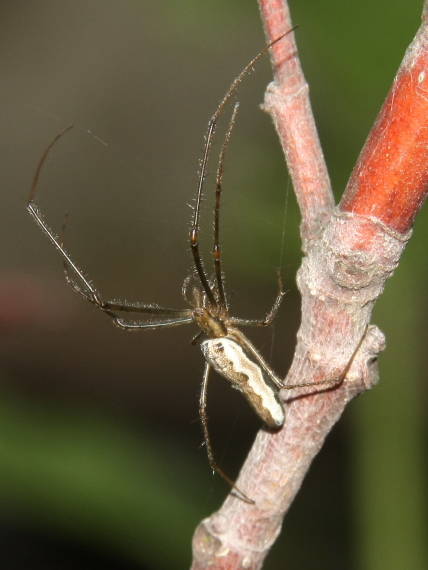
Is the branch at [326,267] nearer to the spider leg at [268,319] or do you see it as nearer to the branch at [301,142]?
the branch at [301,142]

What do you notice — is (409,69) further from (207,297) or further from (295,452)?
(207,297)

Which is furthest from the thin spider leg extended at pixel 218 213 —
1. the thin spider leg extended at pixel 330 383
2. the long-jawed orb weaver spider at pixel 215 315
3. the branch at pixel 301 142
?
the thin spider leg extended at pixel 330 383

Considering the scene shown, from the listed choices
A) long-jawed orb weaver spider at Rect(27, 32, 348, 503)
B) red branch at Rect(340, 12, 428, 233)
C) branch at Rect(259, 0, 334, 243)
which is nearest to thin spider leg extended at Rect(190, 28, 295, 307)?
long-jawed orb weaver spider at Rect(27, 32, 348, 503)

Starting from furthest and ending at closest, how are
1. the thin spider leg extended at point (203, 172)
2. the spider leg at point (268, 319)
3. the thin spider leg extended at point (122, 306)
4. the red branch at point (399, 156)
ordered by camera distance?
1. the thin spider leg extended at point (122, 306)
2. the spider leg at point (268, 319)
3. the thin spider leg extended at point (203, 172)
4. the red branch at point (399, 156)

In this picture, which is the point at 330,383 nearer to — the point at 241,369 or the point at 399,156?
the point at 399,156

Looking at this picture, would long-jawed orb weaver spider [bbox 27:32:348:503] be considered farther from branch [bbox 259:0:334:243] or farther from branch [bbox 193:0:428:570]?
branch [bbox 259:0:334:243]
